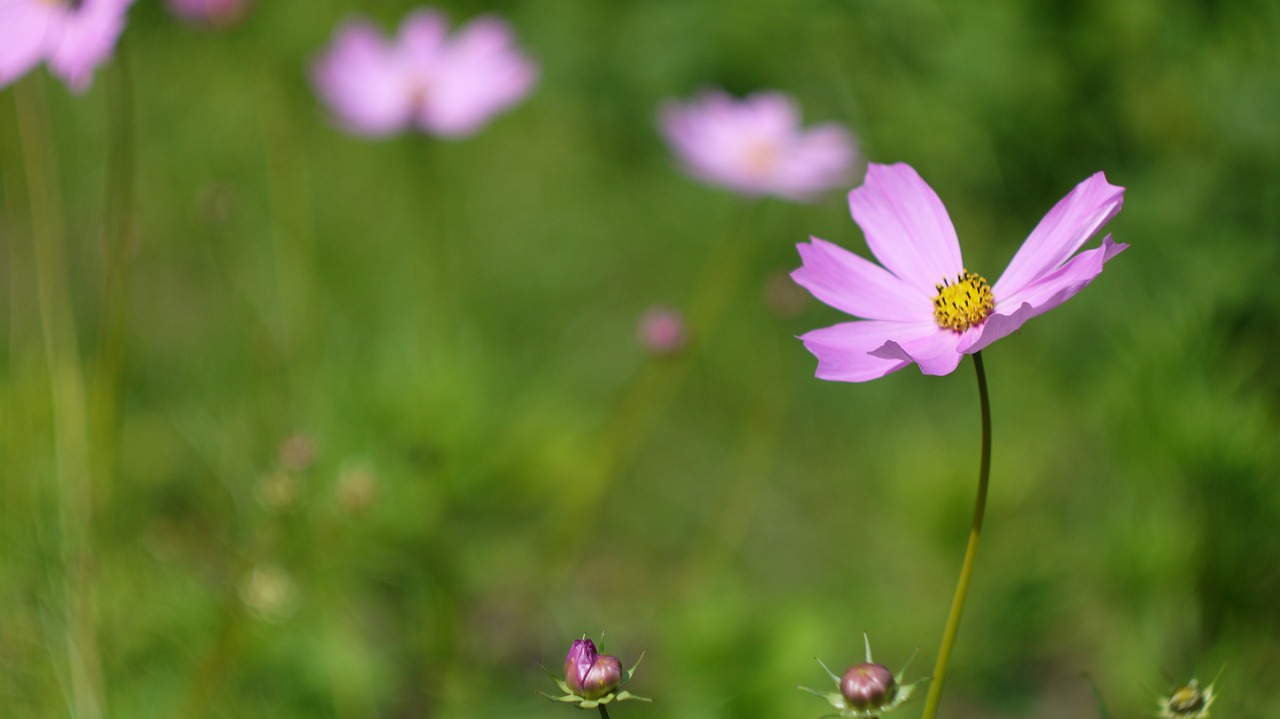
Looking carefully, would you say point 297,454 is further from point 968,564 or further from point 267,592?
point 968,564

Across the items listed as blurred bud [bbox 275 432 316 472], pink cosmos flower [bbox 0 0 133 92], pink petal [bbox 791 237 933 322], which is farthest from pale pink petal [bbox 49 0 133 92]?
pink petal [bbox 791 237 933 322]

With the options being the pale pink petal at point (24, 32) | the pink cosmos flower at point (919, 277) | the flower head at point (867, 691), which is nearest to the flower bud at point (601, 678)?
the flower head at point (867, 691)

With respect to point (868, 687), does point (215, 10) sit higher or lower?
higher

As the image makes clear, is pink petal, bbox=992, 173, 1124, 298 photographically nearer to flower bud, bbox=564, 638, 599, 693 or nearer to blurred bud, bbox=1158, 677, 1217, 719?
blurred bud, bbox=1158, 677, 1217, 719

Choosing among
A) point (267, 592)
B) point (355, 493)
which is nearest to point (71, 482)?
point (267, 592)

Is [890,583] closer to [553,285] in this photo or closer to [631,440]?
[631,440]
